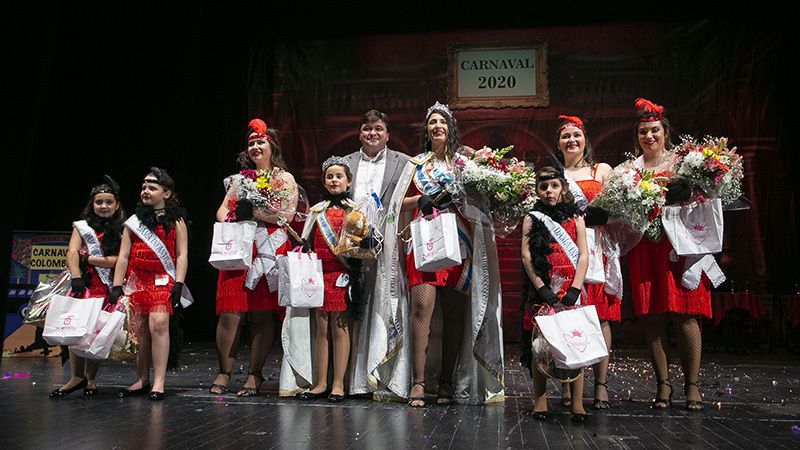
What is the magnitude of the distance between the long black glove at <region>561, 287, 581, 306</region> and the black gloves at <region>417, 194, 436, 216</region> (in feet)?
2.97

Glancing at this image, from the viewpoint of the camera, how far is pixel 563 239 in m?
3.37

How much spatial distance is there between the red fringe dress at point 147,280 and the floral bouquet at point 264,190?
1.85 ft

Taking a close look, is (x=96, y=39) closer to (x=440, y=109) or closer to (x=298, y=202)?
(x=298, y=202)

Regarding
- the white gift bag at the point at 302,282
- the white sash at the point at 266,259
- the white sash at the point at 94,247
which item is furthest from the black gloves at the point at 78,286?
the white gift bag at the point at 302,282

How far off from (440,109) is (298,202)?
1111mm

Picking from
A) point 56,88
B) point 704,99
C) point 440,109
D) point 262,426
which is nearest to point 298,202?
point 440,109

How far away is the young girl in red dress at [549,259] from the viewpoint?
131 inches

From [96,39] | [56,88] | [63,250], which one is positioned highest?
[96,39]

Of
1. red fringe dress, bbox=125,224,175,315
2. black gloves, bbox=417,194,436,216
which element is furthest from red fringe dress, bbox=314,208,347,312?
red fringe dress, bbox=125,224,175,315

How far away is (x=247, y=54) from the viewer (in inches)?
360

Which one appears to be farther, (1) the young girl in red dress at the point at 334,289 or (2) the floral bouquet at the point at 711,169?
(1) the young girl in red dress at the point at 334,289

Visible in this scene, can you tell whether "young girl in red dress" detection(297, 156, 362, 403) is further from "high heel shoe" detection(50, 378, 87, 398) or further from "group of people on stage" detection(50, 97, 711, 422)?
"high heel shoe" detection(50, 378, 87, 398)

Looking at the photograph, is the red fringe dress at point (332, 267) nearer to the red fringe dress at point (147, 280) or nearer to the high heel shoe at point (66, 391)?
the red fringe dress at point (147, 280)

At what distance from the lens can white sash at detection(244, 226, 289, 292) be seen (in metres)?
4.19
